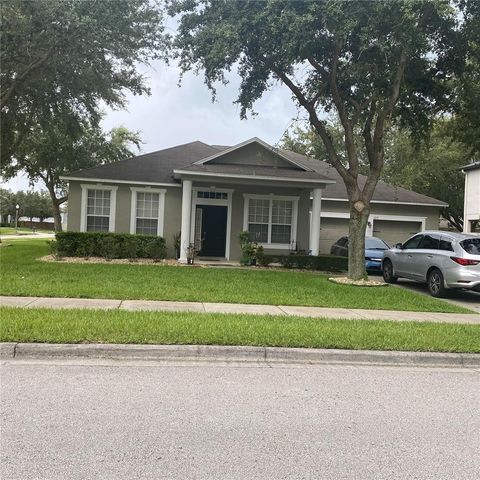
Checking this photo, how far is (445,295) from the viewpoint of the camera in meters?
12.8

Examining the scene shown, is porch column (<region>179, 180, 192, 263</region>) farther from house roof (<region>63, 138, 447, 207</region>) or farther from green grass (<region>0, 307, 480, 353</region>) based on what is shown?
green grass (<region>0, 307, 480, 353</region>)

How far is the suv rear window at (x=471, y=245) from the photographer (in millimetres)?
12333

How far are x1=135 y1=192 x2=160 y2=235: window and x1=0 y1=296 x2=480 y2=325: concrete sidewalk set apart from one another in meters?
10.0

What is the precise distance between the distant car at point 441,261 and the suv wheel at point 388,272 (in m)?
0.23

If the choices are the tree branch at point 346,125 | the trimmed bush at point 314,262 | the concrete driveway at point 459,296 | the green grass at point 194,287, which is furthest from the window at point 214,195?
the concrete driveway at point 459,296

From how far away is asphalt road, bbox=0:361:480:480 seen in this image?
3641 mm

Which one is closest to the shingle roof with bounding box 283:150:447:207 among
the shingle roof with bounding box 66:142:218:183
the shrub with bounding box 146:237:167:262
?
the shingle roof with bounding box 66:142:218:183

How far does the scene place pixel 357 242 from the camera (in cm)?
1468

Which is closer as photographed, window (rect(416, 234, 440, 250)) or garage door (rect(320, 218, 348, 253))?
window (rect(416, 234, 440, 250))

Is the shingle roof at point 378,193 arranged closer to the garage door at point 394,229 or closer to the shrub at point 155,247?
the garage door at point 394,229

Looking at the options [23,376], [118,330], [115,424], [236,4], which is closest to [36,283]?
[118,330]

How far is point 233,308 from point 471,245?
6.70 m

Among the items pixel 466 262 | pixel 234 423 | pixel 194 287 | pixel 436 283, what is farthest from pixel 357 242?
pixel 234 423

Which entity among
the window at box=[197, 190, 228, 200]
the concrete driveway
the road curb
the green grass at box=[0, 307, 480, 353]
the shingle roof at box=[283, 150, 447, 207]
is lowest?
the road curb
